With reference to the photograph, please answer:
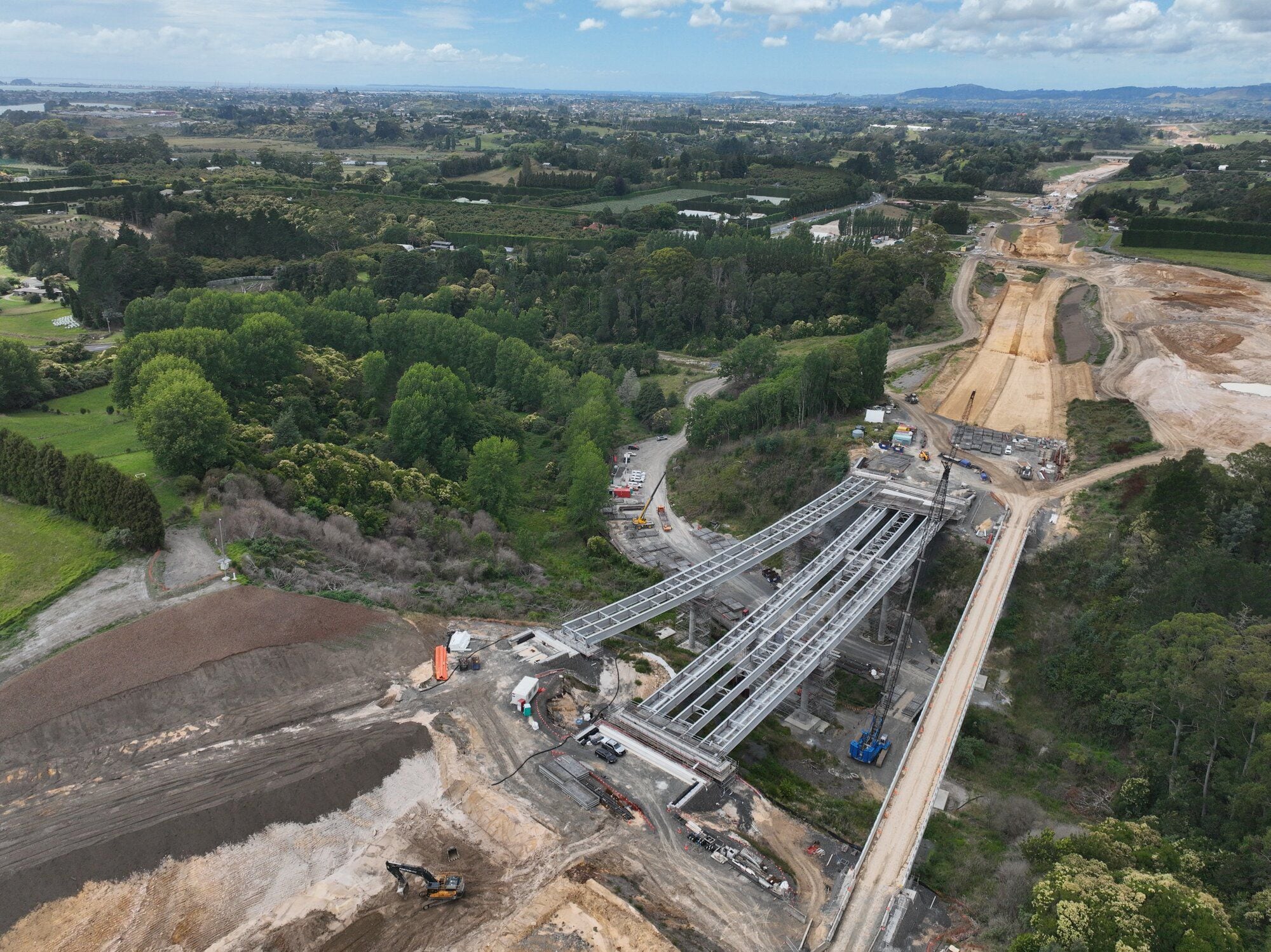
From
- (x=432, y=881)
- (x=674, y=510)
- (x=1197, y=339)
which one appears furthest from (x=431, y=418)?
(x=1197, y=339)

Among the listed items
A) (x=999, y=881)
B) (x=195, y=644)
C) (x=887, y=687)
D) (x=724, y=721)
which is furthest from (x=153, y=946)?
(x=887, y=687)

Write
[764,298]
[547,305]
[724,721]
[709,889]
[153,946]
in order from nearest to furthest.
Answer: [153,946]
[709,889]
[724,721]
[764,298]
[547,305]

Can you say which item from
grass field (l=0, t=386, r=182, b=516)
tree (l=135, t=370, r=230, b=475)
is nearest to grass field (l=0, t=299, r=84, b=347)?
grass field (l=0, t=386, r=182, b=516)

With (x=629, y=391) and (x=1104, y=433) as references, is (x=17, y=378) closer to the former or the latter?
(x=629, y=391)

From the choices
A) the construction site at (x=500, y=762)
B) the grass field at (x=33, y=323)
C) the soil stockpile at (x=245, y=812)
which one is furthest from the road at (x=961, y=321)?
the grass field at (x=33, y=323)

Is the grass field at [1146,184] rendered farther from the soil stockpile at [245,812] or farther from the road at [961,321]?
the soil stockpile at [245,812]

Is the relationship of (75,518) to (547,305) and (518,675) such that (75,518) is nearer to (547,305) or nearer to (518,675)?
(518,675)

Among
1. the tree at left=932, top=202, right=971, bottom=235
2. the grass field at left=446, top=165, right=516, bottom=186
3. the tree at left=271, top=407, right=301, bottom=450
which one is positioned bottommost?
the tree at left=271, top=407, right=301, bottom=450

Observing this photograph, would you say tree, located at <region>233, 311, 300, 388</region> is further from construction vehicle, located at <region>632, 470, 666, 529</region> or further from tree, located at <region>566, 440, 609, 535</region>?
construction vehicle, located at <region>632, 470, 666, 529</region>
